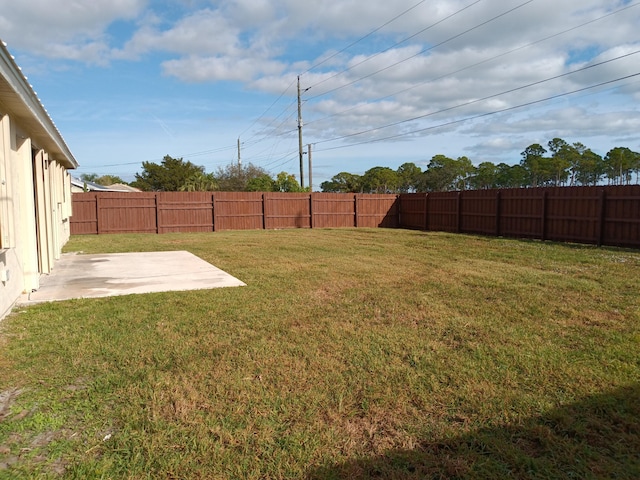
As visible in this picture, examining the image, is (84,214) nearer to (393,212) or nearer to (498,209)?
(393,212)

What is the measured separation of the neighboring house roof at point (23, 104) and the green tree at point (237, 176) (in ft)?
125

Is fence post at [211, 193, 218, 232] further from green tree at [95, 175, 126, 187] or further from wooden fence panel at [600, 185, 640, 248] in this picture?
green tree at [95, 175, 126, 187]

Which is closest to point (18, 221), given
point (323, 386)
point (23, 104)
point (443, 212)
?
point (23, 104)

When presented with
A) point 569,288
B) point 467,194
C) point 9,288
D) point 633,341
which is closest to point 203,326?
point 9,288

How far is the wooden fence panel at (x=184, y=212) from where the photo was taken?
19969mm

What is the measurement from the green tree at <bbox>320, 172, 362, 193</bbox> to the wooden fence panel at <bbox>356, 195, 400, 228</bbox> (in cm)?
4263

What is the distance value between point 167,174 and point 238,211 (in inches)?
1340

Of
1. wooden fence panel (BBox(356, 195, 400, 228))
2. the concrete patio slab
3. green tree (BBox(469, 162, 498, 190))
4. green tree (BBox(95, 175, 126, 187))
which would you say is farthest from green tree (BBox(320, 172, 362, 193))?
the concrete patio slab

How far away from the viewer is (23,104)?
5.40 m

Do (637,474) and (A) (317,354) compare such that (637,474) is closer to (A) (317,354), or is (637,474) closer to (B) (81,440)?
(A) (317,354)

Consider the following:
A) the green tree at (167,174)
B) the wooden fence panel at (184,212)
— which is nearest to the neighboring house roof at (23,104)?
the wooden fence panel at (184,212)

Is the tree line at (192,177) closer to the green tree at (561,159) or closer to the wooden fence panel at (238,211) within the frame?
the wooden fence panel at (238,211)

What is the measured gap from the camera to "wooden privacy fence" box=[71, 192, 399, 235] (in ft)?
62.2

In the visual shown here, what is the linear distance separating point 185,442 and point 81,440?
613 mm
